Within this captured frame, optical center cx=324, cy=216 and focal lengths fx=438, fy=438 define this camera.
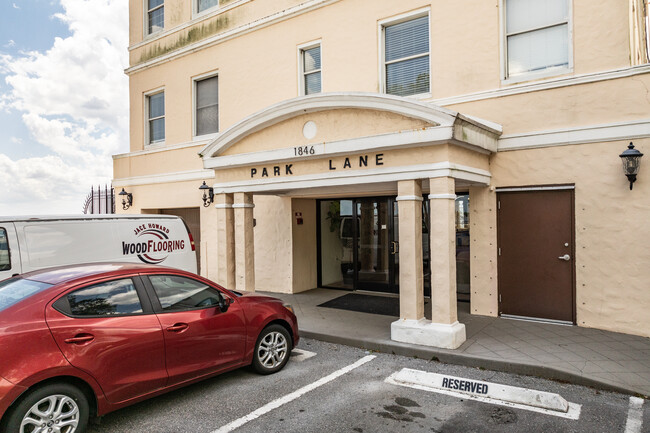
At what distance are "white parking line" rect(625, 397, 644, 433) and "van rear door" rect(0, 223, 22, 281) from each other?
7723 millimetres

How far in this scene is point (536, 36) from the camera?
7.36 m

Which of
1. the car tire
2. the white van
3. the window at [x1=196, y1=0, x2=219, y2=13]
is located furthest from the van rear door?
the window at [x1=196, y1=0, x2=219, y2=13]

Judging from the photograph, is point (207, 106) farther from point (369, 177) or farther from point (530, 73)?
point (530, 73)

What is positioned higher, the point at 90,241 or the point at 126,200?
the point at 126,200

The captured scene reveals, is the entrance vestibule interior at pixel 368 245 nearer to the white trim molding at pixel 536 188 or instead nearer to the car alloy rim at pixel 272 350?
the white trim molding at pixel 536 188

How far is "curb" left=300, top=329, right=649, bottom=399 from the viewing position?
16.0 ft

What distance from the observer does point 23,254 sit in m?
6.50

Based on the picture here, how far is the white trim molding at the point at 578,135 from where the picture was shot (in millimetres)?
6461

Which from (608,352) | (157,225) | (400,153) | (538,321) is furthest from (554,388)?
(157,225)

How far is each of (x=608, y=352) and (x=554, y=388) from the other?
4.62 feet

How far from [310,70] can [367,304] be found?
5.36 meters

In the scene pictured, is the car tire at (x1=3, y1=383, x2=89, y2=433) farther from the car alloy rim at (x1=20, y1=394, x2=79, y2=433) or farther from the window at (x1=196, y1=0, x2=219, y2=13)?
the window at (x1=196, y1=0, x2=219, y2=13)

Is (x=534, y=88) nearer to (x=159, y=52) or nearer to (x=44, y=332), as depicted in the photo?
(x=44, y=332)

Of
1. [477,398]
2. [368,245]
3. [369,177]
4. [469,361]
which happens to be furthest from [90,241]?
[477,398]
